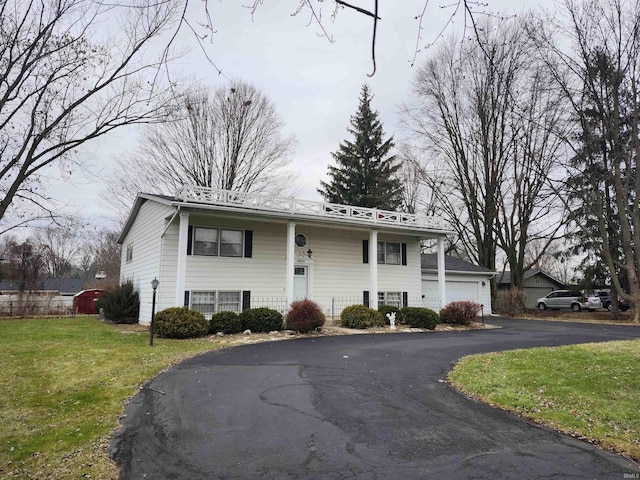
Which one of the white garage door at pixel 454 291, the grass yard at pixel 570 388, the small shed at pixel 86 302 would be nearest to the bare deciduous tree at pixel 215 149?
the small shed at pixel 86 302

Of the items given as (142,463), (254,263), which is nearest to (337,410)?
(142,463)

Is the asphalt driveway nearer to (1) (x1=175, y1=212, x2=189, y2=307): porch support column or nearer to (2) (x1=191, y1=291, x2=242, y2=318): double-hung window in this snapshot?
(1) (x1=175, y1=212, x2=189, y2=307): porch support column

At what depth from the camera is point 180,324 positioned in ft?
40.3

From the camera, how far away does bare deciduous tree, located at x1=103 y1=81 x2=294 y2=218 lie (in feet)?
81.1

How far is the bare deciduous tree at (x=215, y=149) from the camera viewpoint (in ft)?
81.1

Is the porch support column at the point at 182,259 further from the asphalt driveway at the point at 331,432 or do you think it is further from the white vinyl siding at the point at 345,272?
the asphalt driveway at the point at 331,432

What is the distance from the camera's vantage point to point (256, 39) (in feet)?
11.7

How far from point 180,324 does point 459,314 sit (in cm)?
1148

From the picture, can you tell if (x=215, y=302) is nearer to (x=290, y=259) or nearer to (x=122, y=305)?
(x=290, y=259)

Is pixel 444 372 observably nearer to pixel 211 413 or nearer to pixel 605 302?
pixel 211 413

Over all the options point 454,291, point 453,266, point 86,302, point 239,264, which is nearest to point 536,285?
point 453,266

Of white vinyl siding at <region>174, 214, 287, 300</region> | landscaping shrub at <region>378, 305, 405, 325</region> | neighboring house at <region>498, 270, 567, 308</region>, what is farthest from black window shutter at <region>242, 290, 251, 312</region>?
neighboring house at <region>498, 270, 567, 308</region>

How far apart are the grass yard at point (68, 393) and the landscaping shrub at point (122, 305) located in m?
4.48

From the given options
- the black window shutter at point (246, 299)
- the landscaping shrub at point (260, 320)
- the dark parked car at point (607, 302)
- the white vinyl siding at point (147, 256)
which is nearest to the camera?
the landscaping shrub at point (260, 320)
